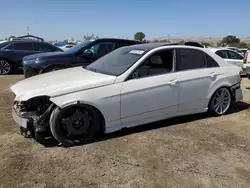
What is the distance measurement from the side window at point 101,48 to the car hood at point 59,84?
403cm

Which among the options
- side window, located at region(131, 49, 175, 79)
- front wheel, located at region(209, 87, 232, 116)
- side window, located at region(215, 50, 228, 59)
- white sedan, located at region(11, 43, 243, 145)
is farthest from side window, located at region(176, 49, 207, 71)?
side window, located at region(215, 50, 228, 59)

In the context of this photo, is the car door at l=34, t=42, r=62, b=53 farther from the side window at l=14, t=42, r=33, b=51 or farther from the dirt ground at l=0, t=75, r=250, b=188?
the dirt ground at l=0, t=75, r=250, b=188

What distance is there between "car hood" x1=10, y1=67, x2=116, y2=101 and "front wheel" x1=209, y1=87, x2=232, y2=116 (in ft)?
7.73

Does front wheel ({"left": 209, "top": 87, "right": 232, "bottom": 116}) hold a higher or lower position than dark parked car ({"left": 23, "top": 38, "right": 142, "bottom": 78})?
lower

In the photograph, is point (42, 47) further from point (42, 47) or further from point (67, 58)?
point (67, 58)

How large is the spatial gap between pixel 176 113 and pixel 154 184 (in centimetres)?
222

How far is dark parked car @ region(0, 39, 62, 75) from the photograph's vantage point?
12.4 metres

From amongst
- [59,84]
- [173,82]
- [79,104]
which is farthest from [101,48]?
[79,104]

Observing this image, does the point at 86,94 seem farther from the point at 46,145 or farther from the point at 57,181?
the point at 57,181

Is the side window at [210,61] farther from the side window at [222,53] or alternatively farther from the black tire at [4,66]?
the black tire at [4,66]

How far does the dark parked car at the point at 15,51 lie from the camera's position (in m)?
12.4

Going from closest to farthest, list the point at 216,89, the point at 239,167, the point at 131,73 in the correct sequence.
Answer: the point at 239,167, the point at 131,73, the point at 216,89

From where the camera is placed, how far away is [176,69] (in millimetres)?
5426

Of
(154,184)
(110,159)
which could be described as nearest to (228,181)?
(154,184)
